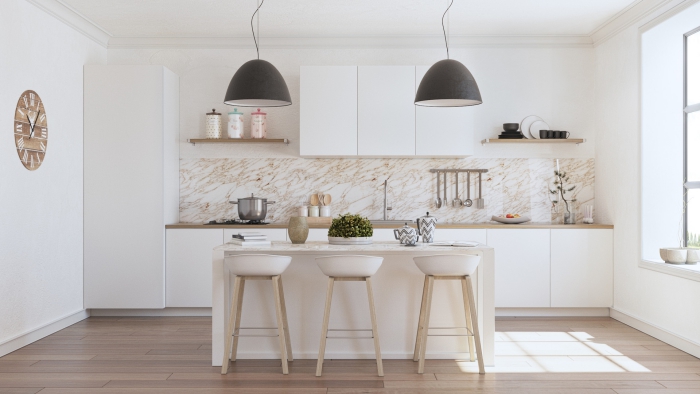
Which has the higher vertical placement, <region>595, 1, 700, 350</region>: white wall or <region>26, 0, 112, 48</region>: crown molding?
<region>26, 0, 112, 48</region>: crown molding

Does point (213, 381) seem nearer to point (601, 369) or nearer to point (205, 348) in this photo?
point (205, 348)

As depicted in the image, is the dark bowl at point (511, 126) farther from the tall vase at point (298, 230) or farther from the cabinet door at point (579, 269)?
the tall vase at point (298, 230)

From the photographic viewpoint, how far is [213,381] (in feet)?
12.1

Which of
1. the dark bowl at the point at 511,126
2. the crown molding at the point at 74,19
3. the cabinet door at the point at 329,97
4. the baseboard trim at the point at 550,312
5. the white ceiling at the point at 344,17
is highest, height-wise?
the white ceiling at the point at 344,17

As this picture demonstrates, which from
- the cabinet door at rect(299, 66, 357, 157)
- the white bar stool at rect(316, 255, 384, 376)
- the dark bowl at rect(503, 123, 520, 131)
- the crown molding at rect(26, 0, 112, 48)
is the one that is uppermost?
the crown molding at rect(26, 0, 112, 48)

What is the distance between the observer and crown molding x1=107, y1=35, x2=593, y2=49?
242 inches

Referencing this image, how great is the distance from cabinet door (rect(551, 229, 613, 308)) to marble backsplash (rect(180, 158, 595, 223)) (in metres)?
0.57

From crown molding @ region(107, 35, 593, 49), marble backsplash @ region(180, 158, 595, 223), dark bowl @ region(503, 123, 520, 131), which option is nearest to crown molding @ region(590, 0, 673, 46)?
crown molding @ region(107, 35, 593, 49)

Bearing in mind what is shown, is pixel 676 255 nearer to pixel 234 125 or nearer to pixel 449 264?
pixel 449 264

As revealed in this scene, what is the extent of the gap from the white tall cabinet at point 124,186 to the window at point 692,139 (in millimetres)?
4571

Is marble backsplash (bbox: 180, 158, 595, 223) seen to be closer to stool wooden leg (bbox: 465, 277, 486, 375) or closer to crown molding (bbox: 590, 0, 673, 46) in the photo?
crown molding (bbox: 590, 0, 673, 46)

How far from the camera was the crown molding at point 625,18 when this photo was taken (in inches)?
195

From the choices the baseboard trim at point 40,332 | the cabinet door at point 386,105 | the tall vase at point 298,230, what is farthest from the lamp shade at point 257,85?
the baseboard trim at point 40,332

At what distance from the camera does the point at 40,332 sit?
4.80 meters
